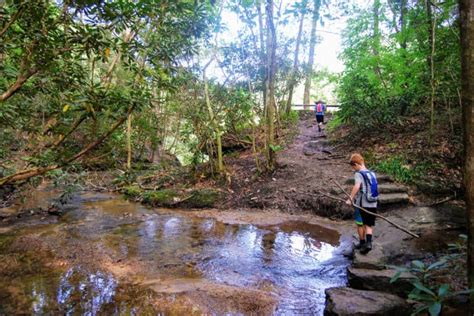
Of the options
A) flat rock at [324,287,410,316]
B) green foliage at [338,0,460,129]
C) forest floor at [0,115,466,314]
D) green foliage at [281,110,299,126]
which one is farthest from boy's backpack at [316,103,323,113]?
flat rock at [324,287,410,316]

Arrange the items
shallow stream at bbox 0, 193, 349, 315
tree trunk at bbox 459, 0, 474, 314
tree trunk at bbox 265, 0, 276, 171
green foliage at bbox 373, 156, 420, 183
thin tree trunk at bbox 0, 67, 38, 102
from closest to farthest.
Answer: tree trunk at bbox 459, 0, 474, 314, thin tree trunk at bbox 0, 67, 38, 102, shallow stream at bbox 0, 193, 349, 315, green foliage at bbox 373, 156, 420, 183, tree trunk at bbox 265, 0, 276, 171

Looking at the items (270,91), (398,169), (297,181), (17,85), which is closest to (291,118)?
(270,91)

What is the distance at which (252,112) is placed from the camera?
514 inches

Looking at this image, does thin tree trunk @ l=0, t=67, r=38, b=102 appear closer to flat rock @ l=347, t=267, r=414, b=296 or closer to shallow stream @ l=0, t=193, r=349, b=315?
shallow stream @ l=0, t=193, r=349, b=315

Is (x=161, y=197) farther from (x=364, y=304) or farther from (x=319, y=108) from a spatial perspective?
(x=319, y=108)

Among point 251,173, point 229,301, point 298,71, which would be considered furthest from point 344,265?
point 298,71

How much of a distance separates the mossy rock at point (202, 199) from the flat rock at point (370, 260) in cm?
611

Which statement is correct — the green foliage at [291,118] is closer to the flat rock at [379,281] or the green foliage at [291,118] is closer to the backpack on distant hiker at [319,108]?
the backpack on distant hiker at [319,108]

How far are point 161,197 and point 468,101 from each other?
982 cm

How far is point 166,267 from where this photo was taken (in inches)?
228

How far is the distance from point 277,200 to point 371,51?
808 centimetres

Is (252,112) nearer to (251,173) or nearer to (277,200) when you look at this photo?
(251,173)

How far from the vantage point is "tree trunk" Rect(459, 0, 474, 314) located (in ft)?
9.42

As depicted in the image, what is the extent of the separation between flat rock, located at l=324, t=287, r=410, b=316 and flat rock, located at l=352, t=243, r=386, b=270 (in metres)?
0.85
